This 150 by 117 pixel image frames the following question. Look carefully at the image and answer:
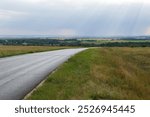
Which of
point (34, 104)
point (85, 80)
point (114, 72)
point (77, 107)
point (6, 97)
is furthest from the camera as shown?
point (114, 72)

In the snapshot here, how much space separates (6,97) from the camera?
13648mm

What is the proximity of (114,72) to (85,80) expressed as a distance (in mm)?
5680

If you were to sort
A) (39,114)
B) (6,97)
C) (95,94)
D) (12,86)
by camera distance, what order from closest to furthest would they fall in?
(39,114) < (6,97) < (95,94) < (12,86)

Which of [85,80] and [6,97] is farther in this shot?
[85,80]

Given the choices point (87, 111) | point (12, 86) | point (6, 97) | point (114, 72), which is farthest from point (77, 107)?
point (114, 72)

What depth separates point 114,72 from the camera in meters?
23.9

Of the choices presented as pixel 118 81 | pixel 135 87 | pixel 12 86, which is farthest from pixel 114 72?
pixel 12 86

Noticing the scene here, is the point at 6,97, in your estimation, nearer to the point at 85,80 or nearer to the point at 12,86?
the point at 12,86

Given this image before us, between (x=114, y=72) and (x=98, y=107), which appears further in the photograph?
(x=114, y=72)

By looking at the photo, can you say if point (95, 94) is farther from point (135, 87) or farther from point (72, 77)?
point (72, 77)

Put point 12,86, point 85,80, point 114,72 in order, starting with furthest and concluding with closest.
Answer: point 114,72 < point 85,80 < point 12,86

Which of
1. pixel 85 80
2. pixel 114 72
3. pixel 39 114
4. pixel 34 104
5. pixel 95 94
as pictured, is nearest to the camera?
pixel 39 114

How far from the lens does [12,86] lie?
16.9m

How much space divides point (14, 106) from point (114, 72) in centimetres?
1363
